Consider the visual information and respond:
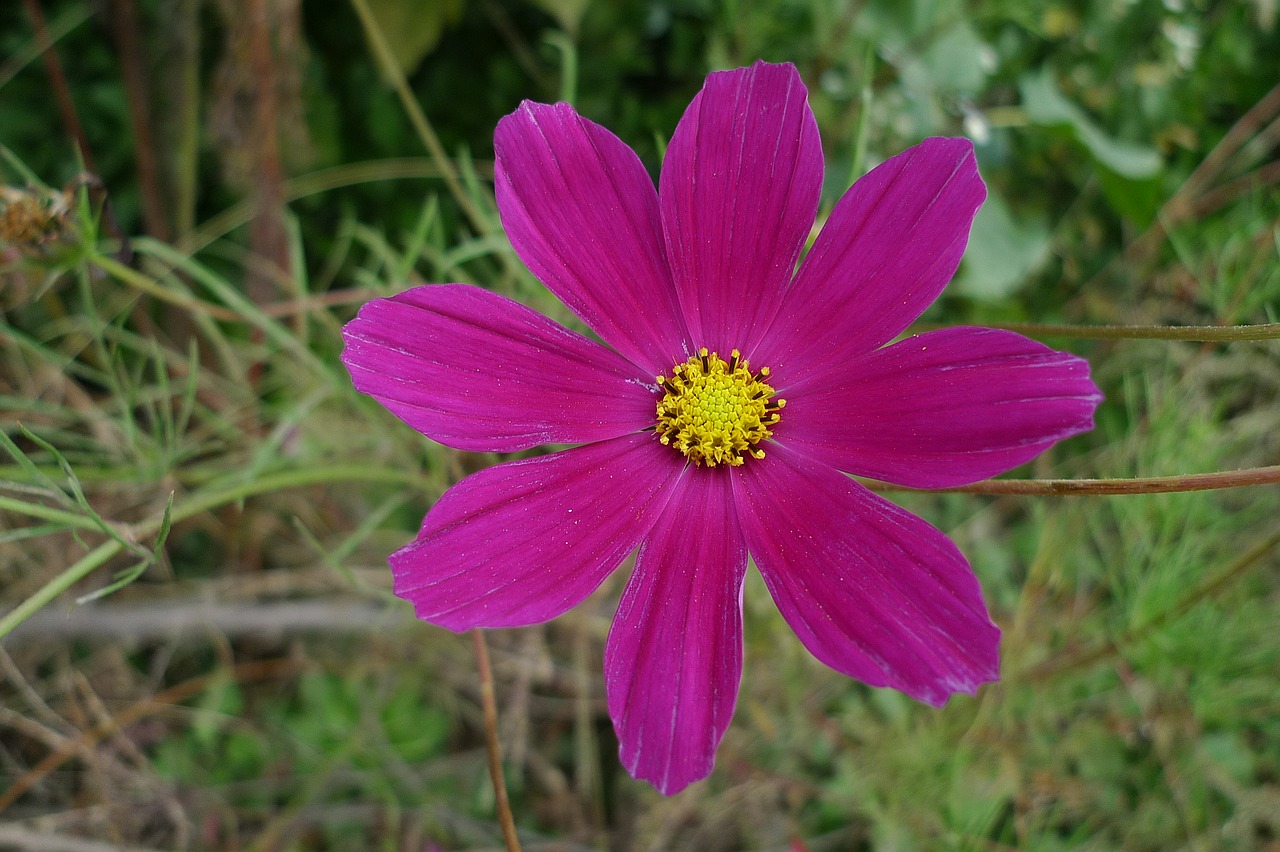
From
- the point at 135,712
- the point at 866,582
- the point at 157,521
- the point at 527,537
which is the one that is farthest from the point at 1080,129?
the point at 135,712

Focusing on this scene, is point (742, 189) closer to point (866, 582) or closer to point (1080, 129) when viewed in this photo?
point (866, 582)

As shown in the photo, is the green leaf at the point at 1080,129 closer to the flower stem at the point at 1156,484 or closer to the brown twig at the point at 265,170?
the flower stem at the point at 1156,484

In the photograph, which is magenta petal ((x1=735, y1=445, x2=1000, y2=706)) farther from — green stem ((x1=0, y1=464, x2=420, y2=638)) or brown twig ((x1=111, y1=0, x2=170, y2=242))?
brown twig ((x1=111, y1=0, x2=170, y2=242))

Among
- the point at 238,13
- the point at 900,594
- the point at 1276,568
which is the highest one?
the point at 238,13

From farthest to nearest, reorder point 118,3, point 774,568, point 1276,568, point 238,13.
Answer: point 1276,568, point 118,3, point 238,13, point 774,568

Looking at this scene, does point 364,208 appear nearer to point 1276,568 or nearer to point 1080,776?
point 1080,776

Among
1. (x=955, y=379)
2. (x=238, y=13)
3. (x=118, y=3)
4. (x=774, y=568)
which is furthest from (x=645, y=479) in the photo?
(x=118, y=3)

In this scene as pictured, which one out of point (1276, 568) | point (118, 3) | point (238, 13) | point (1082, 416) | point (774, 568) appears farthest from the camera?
point (1276, 568)

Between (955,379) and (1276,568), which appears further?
(1276,568)
